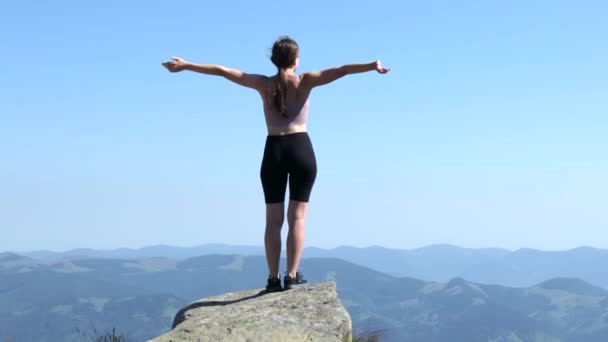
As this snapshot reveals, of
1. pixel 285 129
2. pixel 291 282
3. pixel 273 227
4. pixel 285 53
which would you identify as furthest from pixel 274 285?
pixel 285 53

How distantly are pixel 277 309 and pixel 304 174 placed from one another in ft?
6.13

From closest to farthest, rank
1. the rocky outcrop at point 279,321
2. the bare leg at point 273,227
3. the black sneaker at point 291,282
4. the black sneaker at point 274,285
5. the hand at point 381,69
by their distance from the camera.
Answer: the rocky outcrop at point 279,321, the hand at point 381,69, the bare leg at point 273,227, the black sneaker at point 291,282, the black sneaker at point 274,285

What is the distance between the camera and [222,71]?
32.1 ft

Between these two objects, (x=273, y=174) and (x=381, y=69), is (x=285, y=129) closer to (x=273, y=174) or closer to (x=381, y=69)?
(x=273, y=174)

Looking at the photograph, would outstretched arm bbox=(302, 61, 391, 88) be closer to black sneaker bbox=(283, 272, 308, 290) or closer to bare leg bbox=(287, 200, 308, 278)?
bare leg bbox=(287, 200, 308, 278)

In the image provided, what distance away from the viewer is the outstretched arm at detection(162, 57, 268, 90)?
9.60m

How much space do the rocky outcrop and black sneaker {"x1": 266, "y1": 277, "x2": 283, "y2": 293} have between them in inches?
18.5

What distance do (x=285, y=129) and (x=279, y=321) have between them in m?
2.60

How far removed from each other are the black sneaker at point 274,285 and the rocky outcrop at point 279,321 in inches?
18.5

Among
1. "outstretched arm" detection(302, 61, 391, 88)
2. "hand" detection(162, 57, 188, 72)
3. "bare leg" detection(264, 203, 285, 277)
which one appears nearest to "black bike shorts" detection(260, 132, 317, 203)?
"bare leg" detection(264, 203, 285, 277)

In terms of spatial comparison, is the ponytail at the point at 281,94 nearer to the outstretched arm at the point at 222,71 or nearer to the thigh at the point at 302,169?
the outstretched arm at the point at 222,71

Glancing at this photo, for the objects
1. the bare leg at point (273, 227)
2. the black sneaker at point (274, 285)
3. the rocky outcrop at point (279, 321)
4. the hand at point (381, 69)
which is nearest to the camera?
the rocky outcrop at point (279, 321)

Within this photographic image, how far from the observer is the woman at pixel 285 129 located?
31.6 feet

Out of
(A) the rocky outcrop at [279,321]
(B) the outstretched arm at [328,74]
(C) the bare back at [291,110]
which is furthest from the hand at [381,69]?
(A) the rocky outcrop at [279,321]
